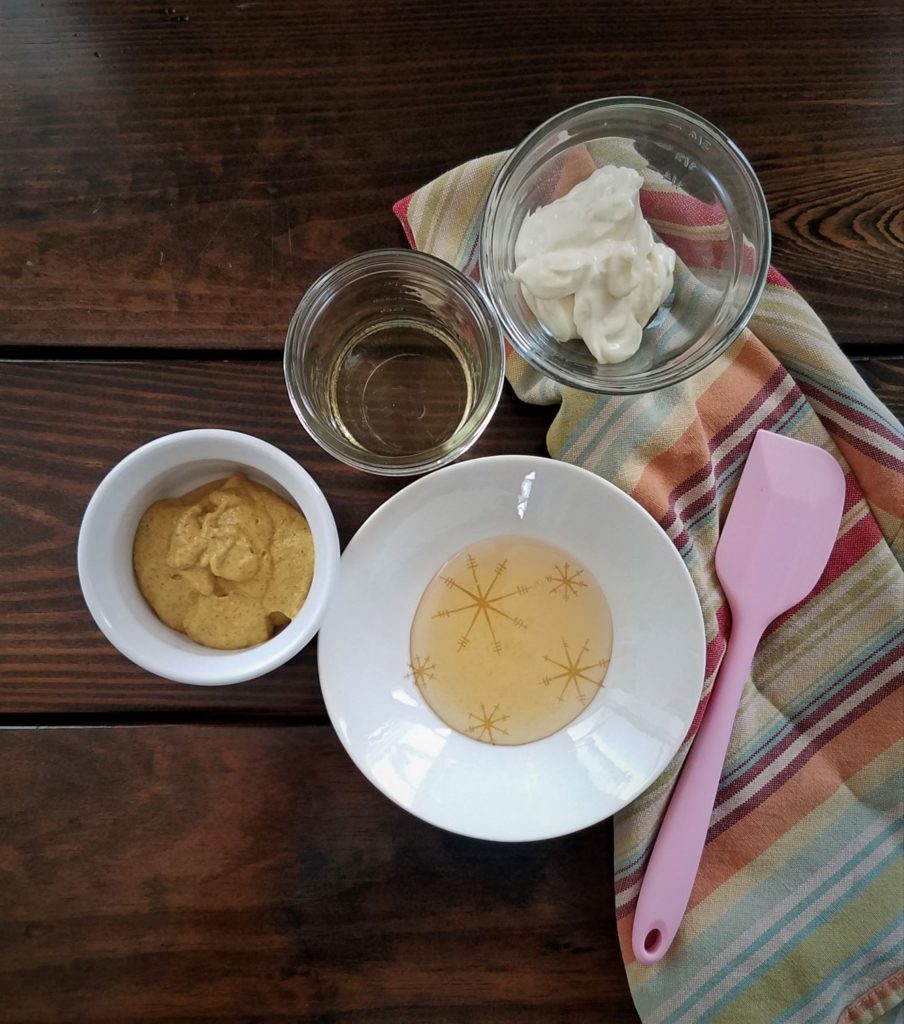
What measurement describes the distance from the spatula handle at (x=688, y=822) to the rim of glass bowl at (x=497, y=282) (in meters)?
0.19

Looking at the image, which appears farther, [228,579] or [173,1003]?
[173,1003]

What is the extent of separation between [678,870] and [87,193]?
65 cm

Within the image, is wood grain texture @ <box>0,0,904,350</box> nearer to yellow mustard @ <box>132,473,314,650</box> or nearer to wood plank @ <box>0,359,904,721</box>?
wood plank @ <box>0,359,904,721</box>

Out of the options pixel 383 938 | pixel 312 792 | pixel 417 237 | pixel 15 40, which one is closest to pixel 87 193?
pixel 15 40

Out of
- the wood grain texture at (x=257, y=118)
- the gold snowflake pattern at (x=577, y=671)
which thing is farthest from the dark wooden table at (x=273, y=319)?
the gold snowflake pattern at (x=577, y=671)

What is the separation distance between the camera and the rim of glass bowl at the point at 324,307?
523 mm

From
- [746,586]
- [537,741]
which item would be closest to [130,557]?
[537,741]

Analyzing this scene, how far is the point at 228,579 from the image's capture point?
50cm

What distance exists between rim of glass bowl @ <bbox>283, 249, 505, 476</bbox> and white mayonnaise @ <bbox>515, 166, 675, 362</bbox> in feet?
0.14

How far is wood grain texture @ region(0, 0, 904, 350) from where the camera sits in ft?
1.92

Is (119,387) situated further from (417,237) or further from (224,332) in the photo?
(417,237)

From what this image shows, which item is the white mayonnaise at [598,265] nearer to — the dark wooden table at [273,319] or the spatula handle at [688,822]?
the dark wooden table at [273,319]

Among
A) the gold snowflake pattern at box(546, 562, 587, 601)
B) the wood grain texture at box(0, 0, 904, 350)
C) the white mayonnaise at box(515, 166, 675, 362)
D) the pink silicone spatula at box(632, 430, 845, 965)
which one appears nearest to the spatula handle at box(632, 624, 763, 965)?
the pink silicone spatula at box(632, 430, 845, 965)

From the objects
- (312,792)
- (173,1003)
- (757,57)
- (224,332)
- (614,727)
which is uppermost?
(757,57)
